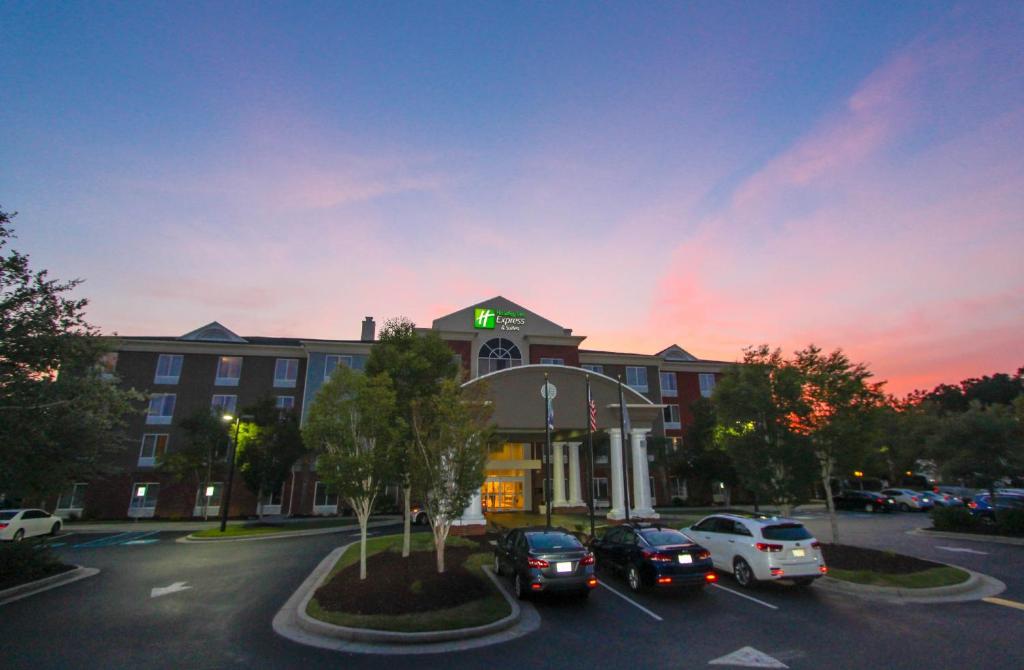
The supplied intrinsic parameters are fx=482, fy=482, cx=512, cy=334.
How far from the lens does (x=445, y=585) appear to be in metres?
11.9

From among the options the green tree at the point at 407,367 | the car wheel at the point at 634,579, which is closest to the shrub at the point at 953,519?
the car wheel at the point at 634,579

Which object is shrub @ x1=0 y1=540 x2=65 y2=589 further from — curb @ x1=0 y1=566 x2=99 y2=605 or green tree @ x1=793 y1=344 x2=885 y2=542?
green tree @ x1=793 y1=344 x2=885 y2=542

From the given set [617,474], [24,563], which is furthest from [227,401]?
[617,474]

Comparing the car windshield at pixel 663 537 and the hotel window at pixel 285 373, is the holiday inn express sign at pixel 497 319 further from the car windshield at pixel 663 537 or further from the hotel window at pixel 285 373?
the car windshield at pixel 663 537

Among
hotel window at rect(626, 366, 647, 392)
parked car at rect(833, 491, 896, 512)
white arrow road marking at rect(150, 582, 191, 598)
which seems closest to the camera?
white arrow road marking at rect(150, 582, 191, 598)

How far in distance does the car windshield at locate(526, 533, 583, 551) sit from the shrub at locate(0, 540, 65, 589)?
45.7 feet

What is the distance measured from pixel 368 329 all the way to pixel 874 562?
42.7 m

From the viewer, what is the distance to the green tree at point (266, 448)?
104ft

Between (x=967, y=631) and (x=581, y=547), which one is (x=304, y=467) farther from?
(x=967, y=631)

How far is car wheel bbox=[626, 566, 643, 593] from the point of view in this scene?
12484 mm

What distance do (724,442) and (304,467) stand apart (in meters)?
34.2

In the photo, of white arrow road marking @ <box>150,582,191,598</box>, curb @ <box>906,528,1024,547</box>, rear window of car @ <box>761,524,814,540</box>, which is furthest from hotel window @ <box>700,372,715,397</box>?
white arrow road marking @ <box>150,582,191,598</box>

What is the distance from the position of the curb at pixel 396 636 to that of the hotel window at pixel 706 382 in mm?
45871

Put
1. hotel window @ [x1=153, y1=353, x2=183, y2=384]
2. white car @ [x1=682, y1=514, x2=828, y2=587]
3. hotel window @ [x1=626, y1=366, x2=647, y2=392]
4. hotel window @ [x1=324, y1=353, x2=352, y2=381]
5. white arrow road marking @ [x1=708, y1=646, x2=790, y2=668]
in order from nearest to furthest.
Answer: white arrow road marking @ [x1=708, y1=646, x2=790, y2=668] → white car @ [x1=682, y1=514, x2=828, y2=587] → hotel window @ [x1=153, y1=353, x2=183, y2=384] → hotel window @ [x1=324, y1=353, x2=352, y2=381] → hotel window @ [x1=626, y1=366, x2=647, y2=392]
